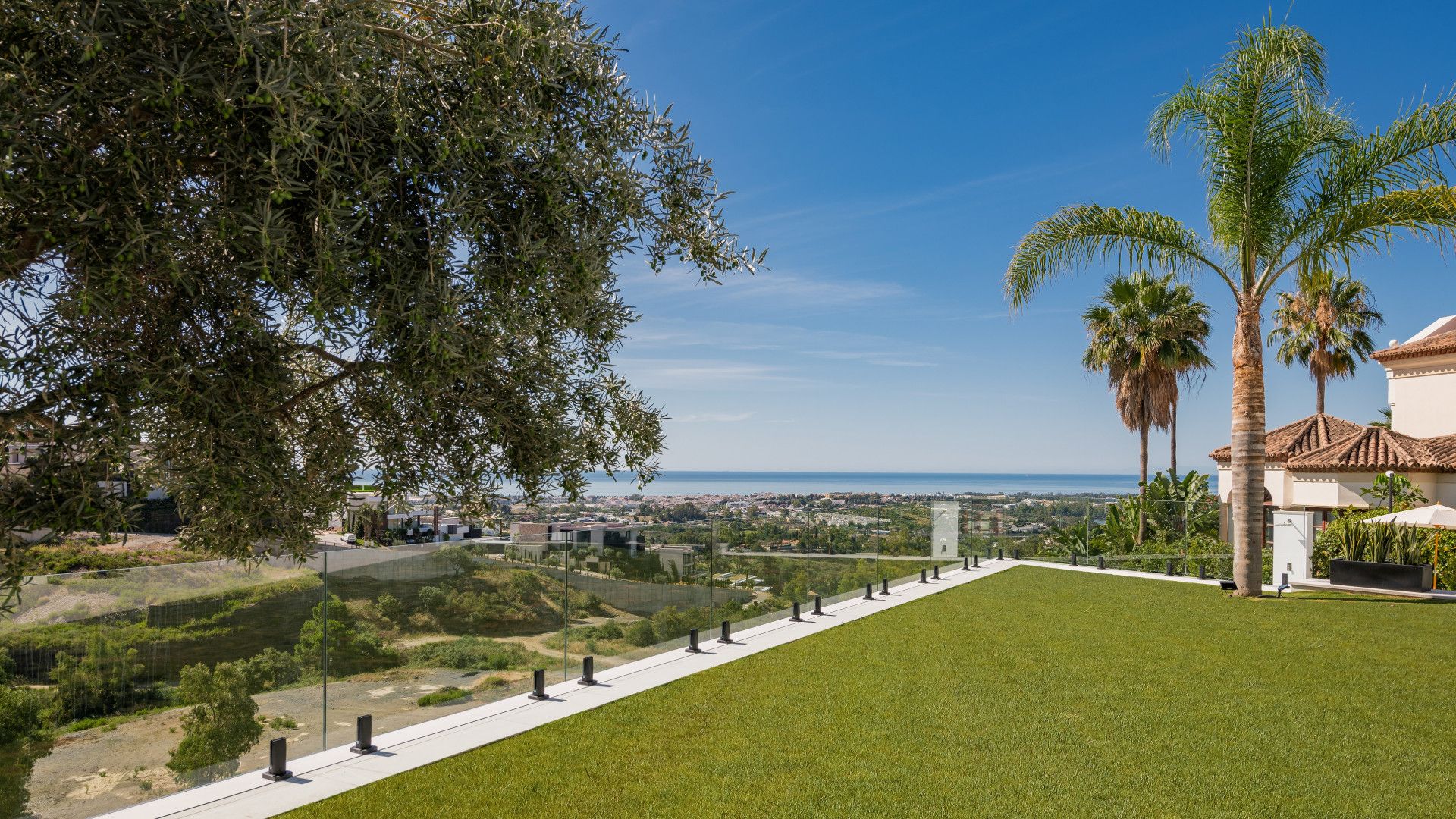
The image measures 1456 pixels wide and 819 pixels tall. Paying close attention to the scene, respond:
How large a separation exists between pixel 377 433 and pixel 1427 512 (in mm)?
19951

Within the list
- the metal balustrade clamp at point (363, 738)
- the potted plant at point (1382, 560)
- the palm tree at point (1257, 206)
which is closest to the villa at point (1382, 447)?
the potted plant at point (1382, 560)

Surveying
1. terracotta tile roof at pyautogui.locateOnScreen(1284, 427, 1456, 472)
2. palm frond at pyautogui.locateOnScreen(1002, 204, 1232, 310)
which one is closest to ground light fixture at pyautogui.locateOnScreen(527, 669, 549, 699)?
palm frond at pyautogui.locateOnScreen(1002, 204, 1232, 310)

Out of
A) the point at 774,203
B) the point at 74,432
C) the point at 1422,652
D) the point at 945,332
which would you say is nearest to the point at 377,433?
the point at 74,432

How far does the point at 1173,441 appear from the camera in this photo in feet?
101

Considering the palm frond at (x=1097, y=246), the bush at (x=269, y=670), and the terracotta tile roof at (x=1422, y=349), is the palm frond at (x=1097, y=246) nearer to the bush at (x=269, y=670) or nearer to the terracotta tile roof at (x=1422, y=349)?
the bush at (x=269, y=670)

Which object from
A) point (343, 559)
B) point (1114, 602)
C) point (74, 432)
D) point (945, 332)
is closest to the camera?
point (74, 432)

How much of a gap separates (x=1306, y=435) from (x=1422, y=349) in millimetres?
4259

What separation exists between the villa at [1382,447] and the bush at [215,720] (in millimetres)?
25242

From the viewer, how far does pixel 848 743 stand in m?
6.98

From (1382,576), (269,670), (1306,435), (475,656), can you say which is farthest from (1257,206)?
(1306,435)

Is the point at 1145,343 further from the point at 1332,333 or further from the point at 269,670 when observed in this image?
the point at 269,670

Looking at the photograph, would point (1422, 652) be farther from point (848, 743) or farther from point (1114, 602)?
point (848, 743)

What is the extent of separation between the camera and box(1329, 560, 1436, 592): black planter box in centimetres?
1628

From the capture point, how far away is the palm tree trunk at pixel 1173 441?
94.9 ft
